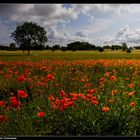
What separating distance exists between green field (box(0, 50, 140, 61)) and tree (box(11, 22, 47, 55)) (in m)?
0.12

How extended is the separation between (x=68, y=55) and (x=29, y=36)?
595mm


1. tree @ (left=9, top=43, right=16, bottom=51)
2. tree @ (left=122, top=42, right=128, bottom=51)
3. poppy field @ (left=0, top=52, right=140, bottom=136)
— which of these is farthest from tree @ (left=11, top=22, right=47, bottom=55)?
tree @ (left=122, top=42, right=128, bottom=51)

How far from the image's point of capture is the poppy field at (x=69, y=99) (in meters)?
4.73

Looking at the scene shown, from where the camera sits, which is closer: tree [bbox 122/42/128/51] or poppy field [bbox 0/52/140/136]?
poppy field [bbox 0/52/140/136]

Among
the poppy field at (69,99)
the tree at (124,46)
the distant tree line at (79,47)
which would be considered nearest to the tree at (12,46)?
the distant tree line at (79,47)

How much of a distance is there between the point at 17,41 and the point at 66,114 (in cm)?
120

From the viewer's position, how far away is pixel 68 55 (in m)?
5.74

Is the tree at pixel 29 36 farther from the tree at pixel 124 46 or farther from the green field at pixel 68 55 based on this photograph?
the tree at pixel 124 46

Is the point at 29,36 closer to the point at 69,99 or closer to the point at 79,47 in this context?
the point at 79,47

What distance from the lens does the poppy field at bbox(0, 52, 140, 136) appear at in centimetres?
473

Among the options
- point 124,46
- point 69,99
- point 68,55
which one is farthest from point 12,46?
point 124,46

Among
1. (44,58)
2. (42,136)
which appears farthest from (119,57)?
(42,136)

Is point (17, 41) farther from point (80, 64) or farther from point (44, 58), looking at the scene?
point (80, 64)

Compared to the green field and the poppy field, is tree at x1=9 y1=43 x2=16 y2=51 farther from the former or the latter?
the poppy field
